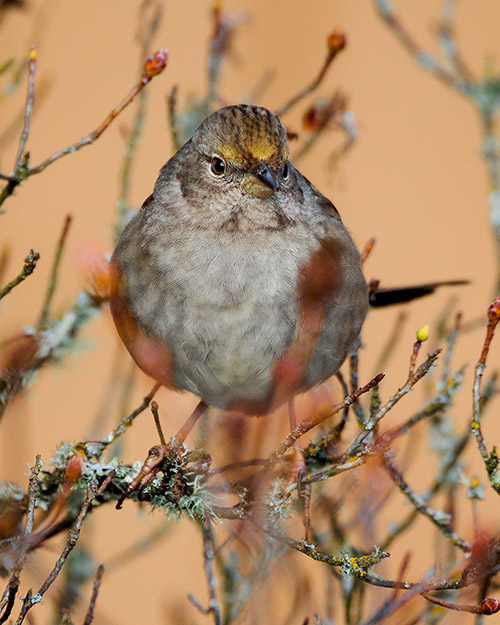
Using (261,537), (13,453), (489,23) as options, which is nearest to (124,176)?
(13,453)

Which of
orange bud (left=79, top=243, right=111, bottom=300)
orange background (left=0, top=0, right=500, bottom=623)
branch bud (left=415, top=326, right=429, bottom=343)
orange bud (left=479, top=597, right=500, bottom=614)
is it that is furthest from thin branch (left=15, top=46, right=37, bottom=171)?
orange background (left=0, top=0, right=500, bottom=623)

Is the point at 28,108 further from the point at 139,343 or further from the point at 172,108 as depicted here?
the point at 139,343

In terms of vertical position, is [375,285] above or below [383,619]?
above

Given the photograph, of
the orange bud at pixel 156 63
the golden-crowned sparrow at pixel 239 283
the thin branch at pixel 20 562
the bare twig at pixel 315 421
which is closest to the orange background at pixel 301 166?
the golden-crowned sparrow at pixel 239 283

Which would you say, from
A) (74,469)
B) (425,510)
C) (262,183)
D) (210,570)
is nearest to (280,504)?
→ (210,570)

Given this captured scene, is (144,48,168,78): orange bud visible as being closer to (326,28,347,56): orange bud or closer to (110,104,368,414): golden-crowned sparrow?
(110,104,368,414): golden-crowned sparrow

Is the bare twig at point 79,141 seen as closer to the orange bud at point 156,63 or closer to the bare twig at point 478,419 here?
the orange bud at point 156,63

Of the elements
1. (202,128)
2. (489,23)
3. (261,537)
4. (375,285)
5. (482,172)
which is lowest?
(261,537)

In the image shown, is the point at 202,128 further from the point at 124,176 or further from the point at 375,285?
the point at 375,285
